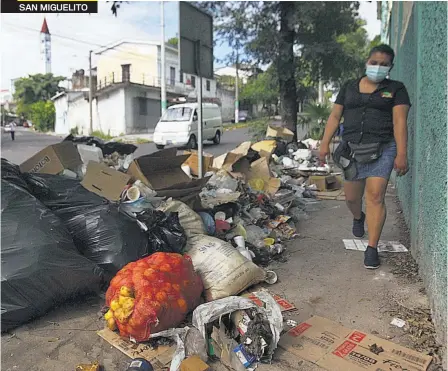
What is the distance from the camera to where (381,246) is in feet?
12.5

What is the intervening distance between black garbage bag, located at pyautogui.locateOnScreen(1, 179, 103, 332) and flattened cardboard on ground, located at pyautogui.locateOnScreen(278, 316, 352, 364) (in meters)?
1.29

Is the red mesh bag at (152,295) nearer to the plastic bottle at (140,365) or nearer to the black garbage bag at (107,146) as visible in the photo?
the plastic bottle at (140,365)

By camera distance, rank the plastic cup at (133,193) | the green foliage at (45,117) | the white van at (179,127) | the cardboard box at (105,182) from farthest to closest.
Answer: the green foliage at (45,117)
the white van at (179,127)
the cardboard box at (105,182)
the plastic cup at (133,193)

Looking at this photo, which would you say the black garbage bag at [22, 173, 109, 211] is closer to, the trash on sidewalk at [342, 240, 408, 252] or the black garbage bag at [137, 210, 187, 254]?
the black garbage bag at [137, 210, 187, 254]

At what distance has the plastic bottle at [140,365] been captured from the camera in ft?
6.72

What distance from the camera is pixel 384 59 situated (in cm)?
320

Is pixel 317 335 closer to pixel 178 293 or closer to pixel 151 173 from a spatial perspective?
pixel 178 293

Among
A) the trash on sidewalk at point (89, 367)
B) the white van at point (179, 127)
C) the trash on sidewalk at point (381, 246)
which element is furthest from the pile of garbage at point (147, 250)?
the white van at point (179, 127)

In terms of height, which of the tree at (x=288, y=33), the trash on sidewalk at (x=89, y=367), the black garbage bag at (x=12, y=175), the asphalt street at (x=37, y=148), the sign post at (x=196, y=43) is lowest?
the trash on sidewalk at (x=89, y=367)

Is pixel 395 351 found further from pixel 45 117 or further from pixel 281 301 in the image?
pixel 45 117

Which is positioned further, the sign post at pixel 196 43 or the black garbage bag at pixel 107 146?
the black garbage bag at pixel 107 146

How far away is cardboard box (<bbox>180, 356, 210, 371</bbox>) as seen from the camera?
6.59 feet

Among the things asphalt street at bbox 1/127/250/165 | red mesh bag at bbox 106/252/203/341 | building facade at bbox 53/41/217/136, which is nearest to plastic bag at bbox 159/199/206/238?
red mesh bag at bbox 106/252/203/341

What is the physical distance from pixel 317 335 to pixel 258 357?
1.39 ft
